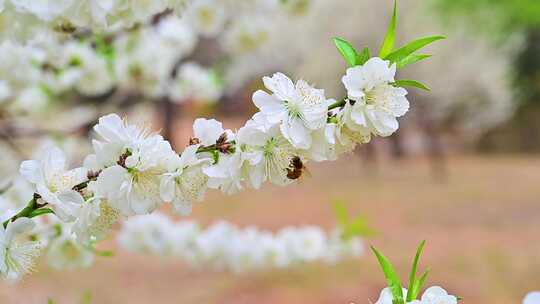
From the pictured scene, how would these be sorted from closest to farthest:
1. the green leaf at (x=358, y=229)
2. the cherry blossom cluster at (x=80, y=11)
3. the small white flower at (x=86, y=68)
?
1. the cherry blossom cluster at (x=80, y=11)
2. the green leaf at (x=358, y=229)
3. the small white flower at (x=86, y=68)

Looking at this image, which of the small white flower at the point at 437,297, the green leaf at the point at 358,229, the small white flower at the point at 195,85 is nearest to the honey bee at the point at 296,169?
the small white flower at the point at 437,297

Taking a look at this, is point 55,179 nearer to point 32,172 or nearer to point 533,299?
point 32,172

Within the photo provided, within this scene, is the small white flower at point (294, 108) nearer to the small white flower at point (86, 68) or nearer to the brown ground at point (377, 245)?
the small white flower at point (86, 68)

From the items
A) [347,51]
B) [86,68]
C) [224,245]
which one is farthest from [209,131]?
[224,245]

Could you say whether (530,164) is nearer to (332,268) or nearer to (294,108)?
(332,268)

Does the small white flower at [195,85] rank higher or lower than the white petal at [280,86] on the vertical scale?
A: higher

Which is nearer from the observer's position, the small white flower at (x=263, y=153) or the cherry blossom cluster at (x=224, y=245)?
the small white flower at (x=263, y=153)

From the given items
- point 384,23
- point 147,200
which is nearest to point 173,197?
point 147,200
